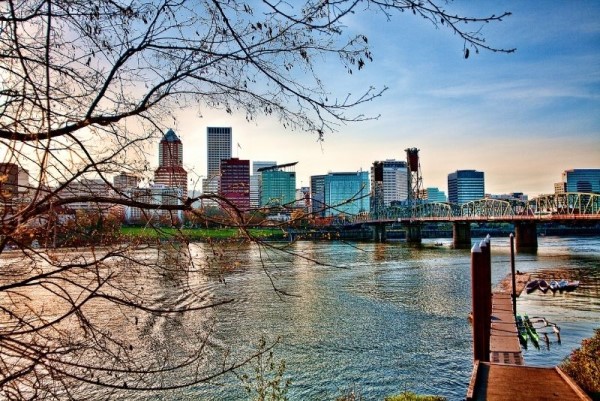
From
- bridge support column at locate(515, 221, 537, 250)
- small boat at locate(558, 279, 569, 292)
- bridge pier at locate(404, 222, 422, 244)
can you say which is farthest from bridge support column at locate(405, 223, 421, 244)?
small boat at locate(558, 279, 569, 292)

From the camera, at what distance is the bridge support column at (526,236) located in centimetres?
7888

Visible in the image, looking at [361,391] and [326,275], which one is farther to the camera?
[326,275]

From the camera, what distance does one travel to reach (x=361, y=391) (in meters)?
12.7

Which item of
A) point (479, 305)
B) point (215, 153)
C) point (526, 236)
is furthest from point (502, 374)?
point (526, 236)

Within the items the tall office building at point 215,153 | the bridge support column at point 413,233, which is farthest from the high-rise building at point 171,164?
the bridge support column at point 413,233

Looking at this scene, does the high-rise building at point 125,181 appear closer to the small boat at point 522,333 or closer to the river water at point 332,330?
the river water at point 332,330

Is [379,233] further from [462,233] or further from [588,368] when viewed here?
[588,368]

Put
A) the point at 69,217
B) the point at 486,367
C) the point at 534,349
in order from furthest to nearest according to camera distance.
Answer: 1. the point at 534,349
2. the point at 486,367
3. the point at 69,217

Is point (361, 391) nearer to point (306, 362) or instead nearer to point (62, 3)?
point (306, 362)

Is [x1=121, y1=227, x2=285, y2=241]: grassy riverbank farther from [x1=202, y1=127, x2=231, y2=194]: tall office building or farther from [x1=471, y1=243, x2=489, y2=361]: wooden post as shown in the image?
[x1=471, y1=243, x2=489, y2=361]: wooden post

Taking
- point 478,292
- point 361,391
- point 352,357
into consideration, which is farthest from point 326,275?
point 478,292

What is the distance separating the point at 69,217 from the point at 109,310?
2041 centimetres

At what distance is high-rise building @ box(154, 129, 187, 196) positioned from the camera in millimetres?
3623

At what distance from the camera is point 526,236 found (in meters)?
79.5
